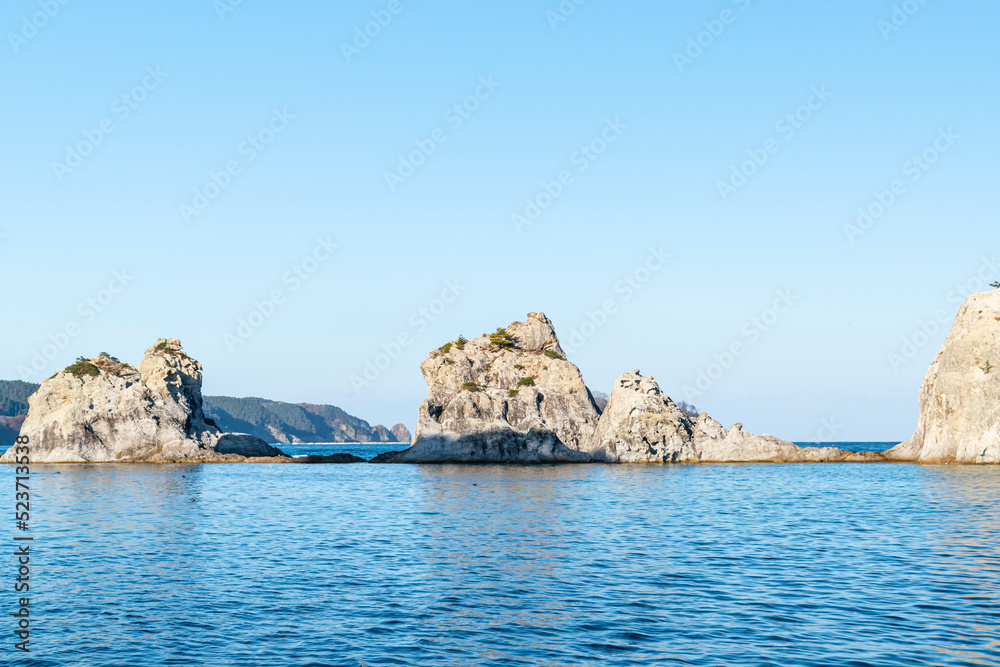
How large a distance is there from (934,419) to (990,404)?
853 centimetres

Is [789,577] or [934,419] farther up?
[934,419]

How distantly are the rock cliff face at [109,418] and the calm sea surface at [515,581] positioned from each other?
6817 centimetres

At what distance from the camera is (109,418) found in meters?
128

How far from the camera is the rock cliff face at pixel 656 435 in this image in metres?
119

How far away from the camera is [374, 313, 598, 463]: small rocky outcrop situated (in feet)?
400

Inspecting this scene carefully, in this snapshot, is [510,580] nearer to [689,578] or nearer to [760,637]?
[689,578]

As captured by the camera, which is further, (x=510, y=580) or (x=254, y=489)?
(x=254, y=489)

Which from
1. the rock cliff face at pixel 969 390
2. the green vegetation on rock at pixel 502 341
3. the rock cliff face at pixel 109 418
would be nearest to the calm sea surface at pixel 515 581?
the rock cliff face at pixel 969 390

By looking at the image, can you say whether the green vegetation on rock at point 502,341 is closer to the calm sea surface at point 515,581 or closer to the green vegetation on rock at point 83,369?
the green vegetation on rock at point 83,369

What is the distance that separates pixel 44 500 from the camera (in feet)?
205

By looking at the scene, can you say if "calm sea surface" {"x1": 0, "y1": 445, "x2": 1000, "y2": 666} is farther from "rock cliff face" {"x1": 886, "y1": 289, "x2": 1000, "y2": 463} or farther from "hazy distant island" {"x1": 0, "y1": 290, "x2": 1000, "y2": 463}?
"hazy distant island" {"x1": 0, "y1": 290, "x2": 1000, "y2": 463}

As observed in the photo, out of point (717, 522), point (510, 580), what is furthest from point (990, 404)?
point (510, 580)

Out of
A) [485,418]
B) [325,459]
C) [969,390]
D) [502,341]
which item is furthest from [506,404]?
[969,390]

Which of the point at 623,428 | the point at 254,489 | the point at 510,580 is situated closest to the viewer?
the point at 510,580
